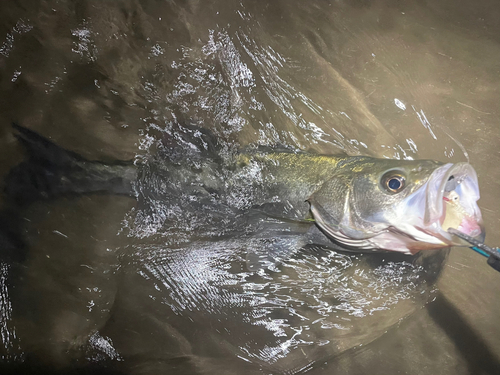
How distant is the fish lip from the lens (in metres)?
1.83

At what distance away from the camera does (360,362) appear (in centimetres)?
290

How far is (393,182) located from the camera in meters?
2.12

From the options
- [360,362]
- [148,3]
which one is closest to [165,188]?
[148,3]

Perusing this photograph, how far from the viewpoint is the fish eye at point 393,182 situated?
2078mm

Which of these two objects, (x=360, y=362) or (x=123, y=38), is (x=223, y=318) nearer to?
(x=360, y=362)

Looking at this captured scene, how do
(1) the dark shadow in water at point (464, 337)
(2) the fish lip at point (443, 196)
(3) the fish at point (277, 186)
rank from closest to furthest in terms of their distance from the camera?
1. (2) the fish lip at point (443, 196)
2. (3) the fish at point (277, 186)
3. (1) the dark shadow in water at point (464, 337)

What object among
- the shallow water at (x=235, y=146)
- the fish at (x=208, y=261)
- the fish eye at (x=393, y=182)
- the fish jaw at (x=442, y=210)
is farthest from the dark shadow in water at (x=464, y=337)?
the fish eye at (x=393, y=182)

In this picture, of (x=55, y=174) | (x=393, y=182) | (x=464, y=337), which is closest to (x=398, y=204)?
(x=393, y=182)

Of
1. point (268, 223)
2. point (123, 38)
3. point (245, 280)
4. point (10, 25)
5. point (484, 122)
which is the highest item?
point (10, 25)

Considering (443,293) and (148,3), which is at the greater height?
(148,3)

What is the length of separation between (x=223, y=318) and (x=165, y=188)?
1211mm

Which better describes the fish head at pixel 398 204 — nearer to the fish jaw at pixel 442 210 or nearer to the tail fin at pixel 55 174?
the fish jaw at pixel 442 210

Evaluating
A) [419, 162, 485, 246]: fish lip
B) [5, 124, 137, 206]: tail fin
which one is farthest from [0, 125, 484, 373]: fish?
[419, 162, 485, 246]: fish lip

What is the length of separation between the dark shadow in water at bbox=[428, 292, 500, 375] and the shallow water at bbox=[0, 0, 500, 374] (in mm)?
12
